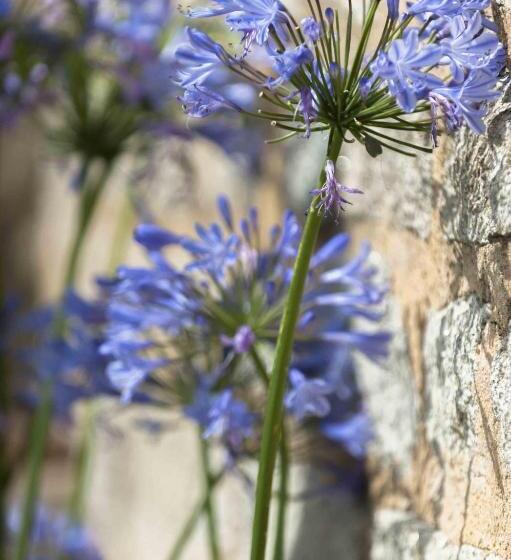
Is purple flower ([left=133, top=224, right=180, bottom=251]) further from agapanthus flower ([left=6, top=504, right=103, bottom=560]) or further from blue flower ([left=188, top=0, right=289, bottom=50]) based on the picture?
agapanthus flower ([left=6, top=504, right=103, bottom=560])

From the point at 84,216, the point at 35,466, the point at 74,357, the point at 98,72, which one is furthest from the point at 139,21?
the point at 35,466

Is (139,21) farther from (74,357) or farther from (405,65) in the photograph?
(405,65)

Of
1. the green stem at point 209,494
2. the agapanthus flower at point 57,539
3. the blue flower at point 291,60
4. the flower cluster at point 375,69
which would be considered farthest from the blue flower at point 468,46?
the agapanthus flower at point 57,539

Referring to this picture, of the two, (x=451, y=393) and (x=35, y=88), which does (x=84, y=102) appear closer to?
(x=35, y=88)

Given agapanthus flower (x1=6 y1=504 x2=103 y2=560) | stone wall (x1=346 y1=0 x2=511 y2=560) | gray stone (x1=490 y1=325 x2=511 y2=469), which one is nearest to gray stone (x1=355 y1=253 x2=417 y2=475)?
stone wall (x1=346 y1=0 x2=511 y2=560)

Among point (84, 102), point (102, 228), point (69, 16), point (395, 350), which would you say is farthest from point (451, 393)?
point (102, 228)

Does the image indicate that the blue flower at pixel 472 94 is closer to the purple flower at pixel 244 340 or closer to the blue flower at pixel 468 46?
the blue flower at pixel 468 46
